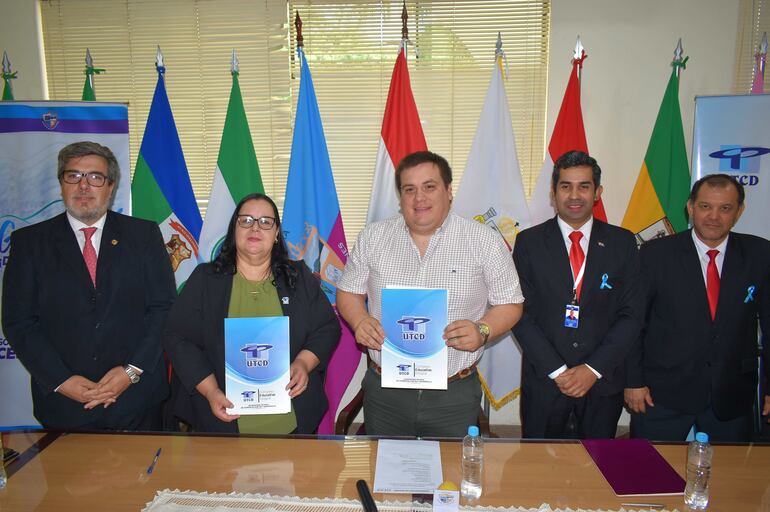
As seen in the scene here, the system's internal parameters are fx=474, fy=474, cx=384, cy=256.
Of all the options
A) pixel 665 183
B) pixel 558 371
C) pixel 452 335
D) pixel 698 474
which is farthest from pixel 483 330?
pixel 665 183

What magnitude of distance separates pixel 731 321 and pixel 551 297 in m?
0.94

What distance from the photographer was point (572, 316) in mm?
2395

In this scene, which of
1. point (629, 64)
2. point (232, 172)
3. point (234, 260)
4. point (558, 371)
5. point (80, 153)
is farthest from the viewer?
point (629, 64)

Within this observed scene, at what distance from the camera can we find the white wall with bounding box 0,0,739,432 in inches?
148

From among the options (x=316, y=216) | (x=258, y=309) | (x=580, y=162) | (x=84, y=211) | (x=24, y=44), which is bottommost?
(x=258, y=309)

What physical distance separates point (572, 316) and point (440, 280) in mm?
733

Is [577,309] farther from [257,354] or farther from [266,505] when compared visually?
[266,505]

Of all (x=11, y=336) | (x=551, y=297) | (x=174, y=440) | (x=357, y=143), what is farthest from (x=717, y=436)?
(x=11, y=336)

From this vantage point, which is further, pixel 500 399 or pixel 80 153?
pixel 500 399

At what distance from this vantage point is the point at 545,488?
60.9 inches

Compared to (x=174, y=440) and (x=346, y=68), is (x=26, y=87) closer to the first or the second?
(x=346, y=68)

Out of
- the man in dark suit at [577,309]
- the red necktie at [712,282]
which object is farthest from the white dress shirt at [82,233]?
the red necktie at [712,282]

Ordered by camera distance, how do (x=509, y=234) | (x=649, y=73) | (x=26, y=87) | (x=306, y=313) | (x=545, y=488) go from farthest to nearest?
(x=26, y=87)
(x=649, y=73)
(x=509, y=234)
(x=306, y=313)
(x=545, y=488)

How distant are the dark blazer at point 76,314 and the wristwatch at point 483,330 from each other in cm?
154
